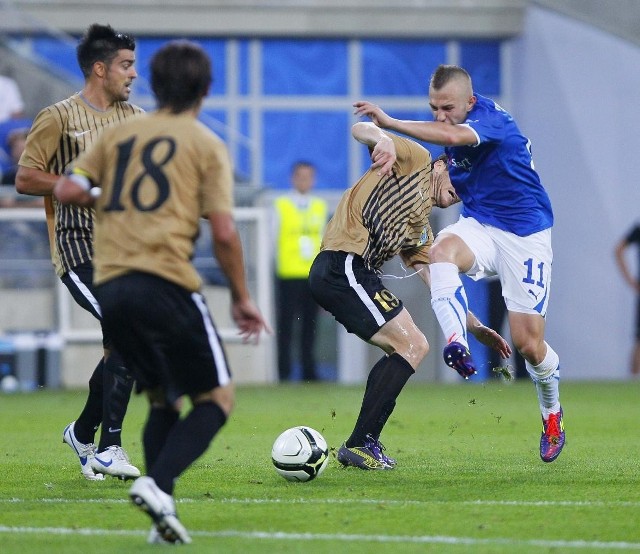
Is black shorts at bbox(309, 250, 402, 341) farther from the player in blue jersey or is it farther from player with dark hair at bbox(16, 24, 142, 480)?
player with dark hair at bbox(16, 24, 142, 480)

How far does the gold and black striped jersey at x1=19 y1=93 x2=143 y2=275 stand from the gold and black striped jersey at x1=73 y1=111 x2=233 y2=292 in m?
2.14

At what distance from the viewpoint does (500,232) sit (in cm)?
827

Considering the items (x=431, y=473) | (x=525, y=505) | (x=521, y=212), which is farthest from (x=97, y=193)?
(x=521, y=212)

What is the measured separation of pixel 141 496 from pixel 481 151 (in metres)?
3.73

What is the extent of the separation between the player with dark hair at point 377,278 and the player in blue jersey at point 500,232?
7.8 inches

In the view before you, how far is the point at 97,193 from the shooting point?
18.0 feet

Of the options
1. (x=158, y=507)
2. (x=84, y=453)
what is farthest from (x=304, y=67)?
(x=158, y=507)

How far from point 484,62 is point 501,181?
531 inches

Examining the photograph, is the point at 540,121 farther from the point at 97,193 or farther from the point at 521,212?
the point at 97,193

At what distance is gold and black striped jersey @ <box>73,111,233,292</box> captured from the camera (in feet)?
17.1

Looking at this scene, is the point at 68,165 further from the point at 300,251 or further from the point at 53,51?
the point at 53,51

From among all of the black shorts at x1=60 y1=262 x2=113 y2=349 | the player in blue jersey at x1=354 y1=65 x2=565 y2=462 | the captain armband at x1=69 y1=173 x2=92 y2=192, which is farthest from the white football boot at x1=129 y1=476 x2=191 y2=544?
the player in blue jersey at x1=354 y1=65 x2=565 y2=462

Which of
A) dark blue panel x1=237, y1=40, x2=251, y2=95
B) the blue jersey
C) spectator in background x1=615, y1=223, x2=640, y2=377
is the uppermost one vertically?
dark blue panel x1=237, y1=40, x2=251, y2=95

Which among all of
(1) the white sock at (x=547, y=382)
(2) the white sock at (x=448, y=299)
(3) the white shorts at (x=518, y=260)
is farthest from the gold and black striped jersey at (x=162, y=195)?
(1) the white sock at (x=547, y=382)
